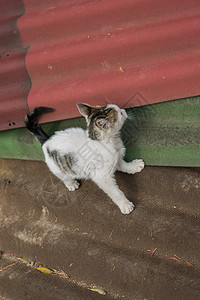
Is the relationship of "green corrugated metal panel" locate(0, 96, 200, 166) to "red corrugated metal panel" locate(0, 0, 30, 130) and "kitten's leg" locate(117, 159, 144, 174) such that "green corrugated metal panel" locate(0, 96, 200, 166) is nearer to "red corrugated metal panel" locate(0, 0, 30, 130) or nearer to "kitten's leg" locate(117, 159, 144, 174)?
"kitten's leg" locate(117, 159, 144, 174)

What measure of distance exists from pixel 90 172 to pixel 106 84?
0.78 meters

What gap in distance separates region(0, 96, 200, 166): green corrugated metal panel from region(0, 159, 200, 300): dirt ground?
20 cm

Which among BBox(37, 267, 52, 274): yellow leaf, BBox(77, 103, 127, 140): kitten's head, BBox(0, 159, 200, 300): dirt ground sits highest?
BBox(77, 103, 127, 140): kitten's head

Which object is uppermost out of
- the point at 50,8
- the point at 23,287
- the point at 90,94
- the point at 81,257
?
the point at 50,8

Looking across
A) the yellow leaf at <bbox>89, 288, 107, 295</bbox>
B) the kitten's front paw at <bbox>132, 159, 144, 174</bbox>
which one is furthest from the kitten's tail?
the yellow leaf at <bbox>89, 288, 107, 295</bbox>

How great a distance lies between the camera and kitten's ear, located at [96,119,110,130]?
1.79m

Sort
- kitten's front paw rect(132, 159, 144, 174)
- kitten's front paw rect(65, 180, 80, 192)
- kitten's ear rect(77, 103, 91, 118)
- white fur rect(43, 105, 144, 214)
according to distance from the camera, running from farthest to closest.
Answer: kitten's front paw rect(65, 180, 80, 192)
kitten's front paw rect(132, 159, 144, 174)
white fur rect(43, 105, 144, 214)
kitten's ear rect(77, 103, 91, 118)

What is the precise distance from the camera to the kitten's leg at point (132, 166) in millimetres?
2385

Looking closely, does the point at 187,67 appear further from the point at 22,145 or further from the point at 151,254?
the point at 22,145

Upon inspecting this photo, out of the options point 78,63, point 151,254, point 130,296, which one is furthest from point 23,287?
point 78,63

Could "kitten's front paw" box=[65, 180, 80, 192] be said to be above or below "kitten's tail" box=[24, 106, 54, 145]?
below

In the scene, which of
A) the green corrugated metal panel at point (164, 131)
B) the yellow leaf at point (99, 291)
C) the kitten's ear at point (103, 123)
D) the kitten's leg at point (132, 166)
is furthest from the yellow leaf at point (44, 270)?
the kitten's ear at point (103, 123)

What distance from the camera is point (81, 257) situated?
222 centimetres

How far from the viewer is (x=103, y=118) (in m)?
1.84
